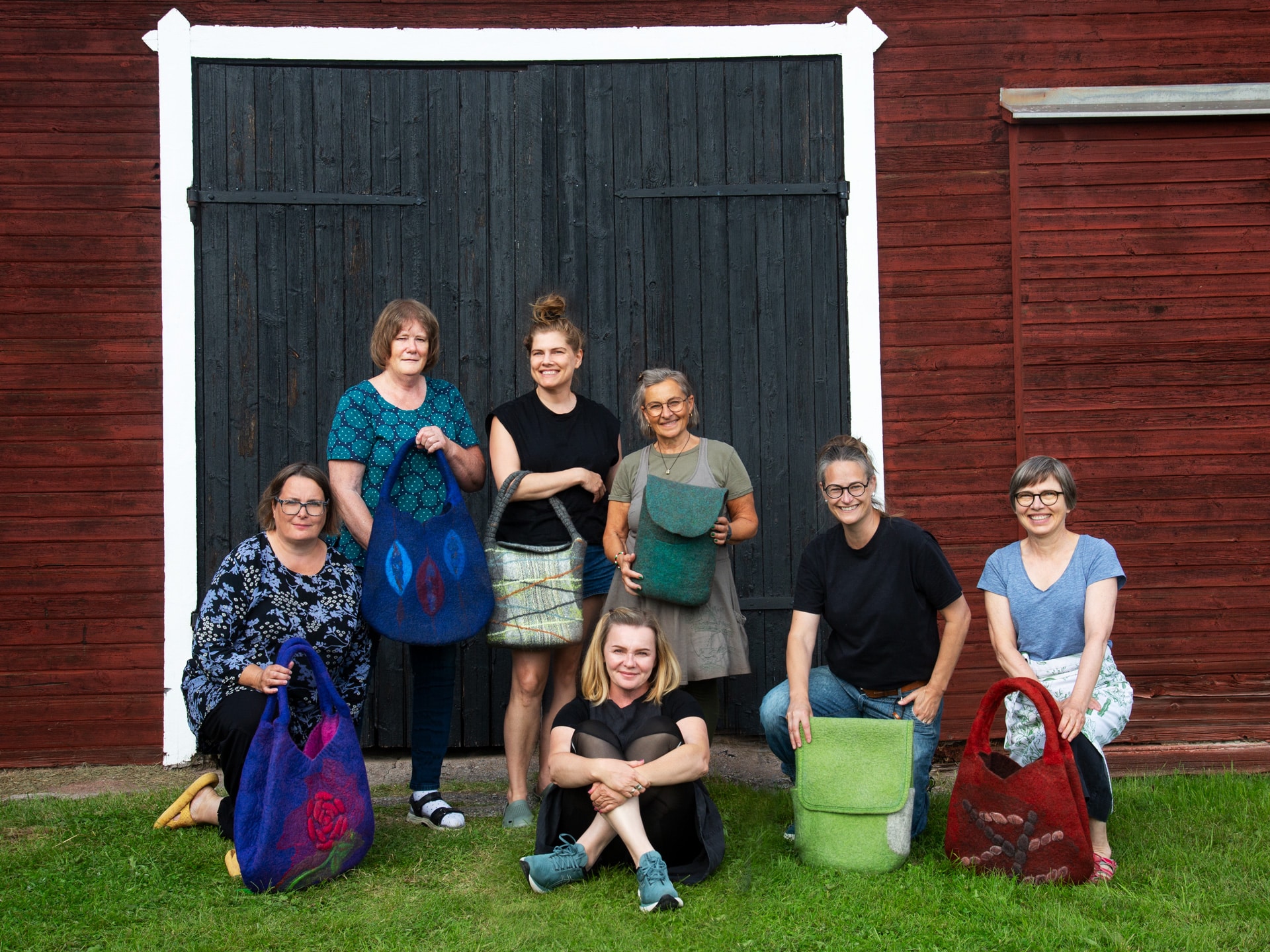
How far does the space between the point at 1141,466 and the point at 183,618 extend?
13.3 ft

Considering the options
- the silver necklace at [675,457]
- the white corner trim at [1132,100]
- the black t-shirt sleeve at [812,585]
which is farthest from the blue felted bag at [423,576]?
the white corner trim at [1132,100]

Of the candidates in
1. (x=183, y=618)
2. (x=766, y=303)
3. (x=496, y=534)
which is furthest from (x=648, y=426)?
(x=183, y=618)

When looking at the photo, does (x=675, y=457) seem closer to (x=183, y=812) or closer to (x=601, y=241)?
(x=601, y=241)

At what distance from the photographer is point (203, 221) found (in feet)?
14.3

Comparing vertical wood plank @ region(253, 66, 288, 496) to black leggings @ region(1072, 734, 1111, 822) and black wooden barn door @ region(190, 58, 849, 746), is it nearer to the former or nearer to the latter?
black wooden barn door @ region(190, 58, 849, 746)

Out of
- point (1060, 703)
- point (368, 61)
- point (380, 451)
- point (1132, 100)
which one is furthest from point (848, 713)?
point (368, 61)

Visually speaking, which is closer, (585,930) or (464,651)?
(585,930)

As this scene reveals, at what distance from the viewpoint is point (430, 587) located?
3137 mm

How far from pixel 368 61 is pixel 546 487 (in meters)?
2.27

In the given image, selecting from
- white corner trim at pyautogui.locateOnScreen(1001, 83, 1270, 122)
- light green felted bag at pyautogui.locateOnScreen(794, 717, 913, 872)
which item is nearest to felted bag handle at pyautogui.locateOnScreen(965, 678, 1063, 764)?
light green felted bag at pyautogui.locateOnScreen(794, 717, 913, 872)

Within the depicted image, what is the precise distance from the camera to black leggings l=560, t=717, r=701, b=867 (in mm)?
2732

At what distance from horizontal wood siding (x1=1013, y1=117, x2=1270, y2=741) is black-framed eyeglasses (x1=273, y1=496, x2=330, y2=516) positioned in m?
2.92

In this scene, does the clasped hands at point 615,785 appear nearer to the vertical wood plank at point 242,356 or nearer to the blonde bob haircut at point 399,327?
the blonde bob haircut at point 399,327

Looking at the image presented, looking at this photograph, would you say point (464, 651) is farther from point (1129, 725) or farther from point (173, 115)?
point (1129, 725)
